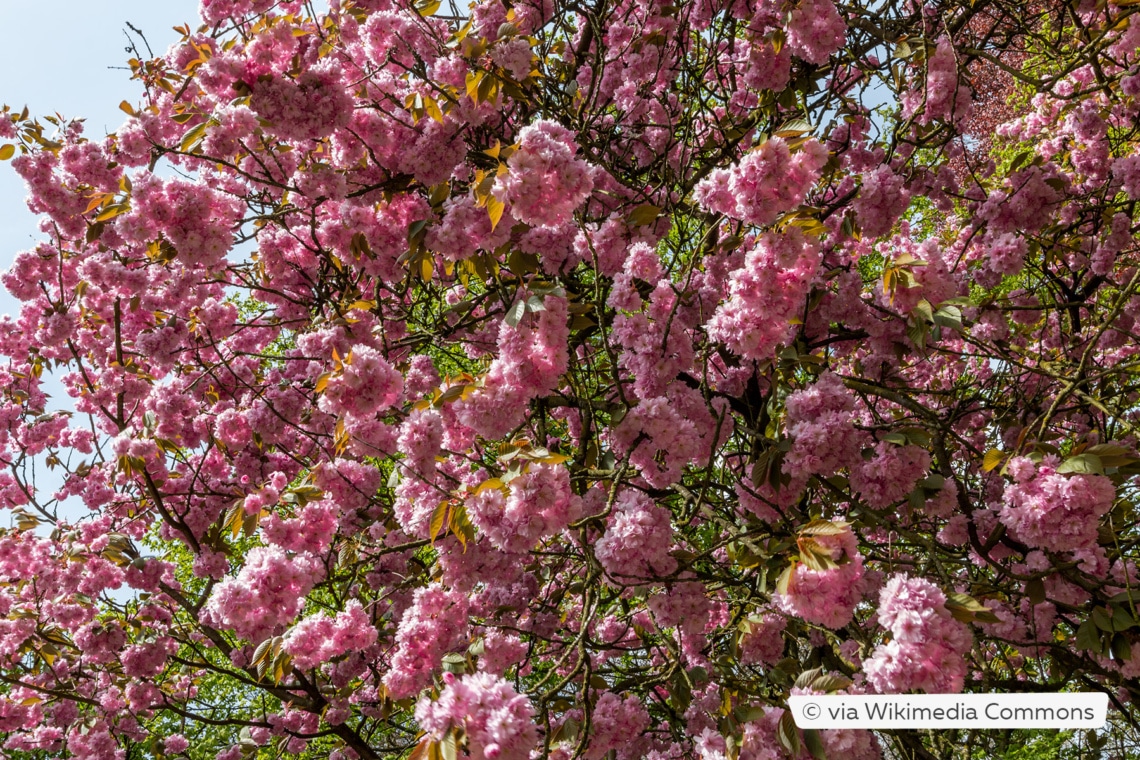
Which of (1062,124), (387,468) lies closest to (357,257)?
(1062,124)

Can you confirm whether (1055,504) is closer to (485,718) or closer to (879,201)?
(879,201)

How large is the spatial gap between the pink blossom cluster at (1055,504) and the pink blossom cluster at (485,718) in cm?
165

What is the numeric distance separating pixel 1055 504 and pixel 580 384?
159cm

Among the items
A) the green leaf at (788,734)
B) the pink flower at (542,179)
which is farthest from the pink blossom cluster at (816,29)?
the green leaf at (788,734)

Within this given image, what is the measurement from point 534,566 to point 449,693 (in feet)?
6.80

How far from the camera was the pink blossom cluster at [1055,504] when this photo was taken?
7.48 ft

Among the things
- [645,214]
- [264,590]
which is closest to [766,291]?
[645,214]

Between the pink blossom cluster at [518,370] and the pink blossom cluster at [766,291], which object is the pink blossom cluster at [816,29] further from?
the pink blossom cluster at [518,370]

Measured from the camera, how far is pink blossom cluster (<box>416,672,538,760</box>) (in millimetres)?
1748

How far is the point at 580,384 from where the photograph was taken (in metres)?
2.90

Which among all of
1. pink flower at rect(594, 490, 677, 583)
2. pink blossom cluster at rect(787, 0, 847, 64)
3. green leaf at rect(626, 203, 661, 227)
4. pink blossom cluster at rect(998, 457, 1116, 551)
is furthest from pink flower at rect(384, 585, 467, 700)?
pink blossom cluster at rect(787, 0, 847, 64)

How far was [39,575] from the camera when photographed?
206 inches

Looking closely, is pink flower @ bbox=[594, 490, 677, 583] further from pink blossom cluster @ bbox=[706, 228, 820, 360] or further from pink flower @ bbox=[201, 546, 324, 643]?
pink flower @ bbox=[201, 546, 324, 643]

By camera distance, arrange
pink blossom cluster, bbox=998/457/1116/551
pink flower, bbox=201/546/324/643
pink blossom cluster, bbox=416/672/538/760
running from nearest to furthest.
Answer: pink blossom cluster, bbox=416/672/538/760
pink blossom cluster, bbox=998/457/1116/551
pink flower, bbox=201/546/324/643
